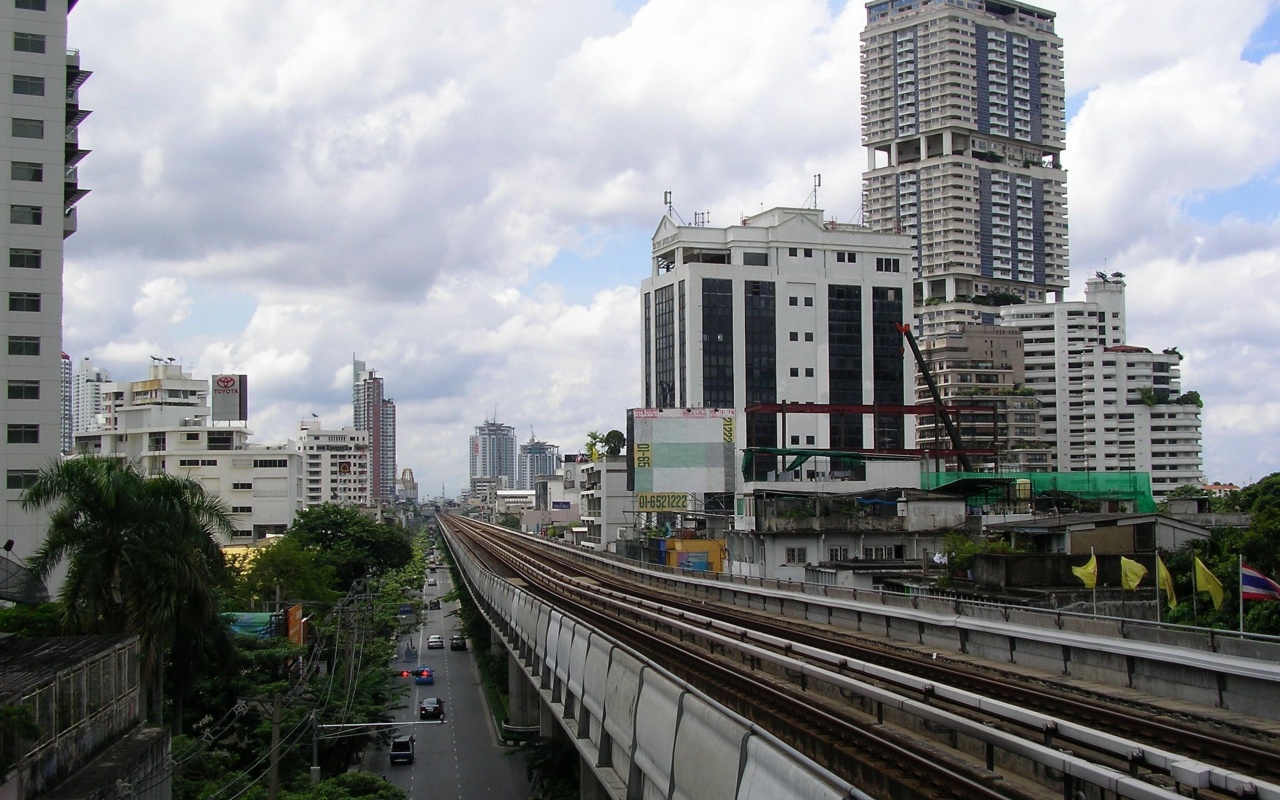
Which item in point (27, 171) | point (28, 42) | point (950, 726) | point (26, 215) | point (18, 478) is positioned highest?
point (28, 42)

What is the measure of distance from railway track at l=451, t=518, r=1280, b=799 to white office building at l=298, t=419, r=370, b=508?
497ft

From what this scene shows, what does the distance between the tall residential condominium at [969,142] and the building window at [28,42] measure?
130 meters

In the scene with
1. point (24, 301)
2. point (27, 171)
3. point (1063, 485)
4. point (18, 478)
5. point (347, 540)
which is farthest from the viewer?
point (1063, 485)

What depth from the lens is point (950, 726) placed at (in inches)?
563

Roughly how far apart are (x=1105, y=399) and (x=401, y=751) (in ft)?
344

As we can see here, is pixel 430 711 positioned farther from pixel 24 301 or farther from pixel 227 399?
pixel 227 399

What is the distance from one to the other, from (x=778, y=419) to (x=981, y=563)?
2966 inches

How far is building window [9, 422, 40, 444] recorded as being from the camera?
42781mm

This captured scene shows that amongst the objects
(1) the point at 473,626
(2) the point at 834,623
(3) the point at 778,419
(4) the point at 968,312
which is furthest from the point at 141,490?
(4) the point at 968,312

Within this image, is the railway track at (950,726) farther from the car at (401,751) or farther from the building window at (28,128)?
the building window at (28,128)

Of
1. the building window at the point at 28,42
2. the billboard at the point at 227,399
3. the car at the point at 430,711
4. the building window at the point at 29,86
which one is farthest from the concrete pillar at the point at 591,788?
the billboard at the point at 227,399

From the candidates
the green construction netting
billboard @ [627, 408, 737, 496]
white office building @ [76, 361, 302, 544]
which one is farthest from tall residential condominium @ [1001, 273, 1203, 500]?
white office building @ [76, 361, 302, 544]

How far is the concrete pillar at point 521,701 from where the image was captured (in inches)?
1654

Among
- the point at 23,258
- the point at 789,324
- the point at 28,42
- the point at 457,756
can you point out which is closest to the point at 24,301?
the point at 23,258
